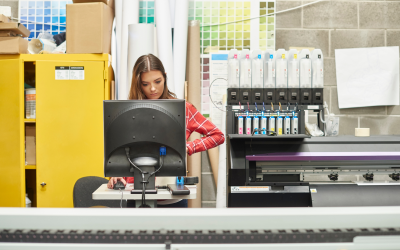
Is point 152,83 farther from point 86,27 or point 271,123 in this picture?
point 86,27

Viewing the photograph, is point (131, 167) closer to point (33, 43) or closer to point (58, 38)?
point (33, 43)

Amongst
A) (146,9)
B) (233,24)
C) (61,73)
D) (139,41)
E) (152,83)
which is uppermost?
(146,9)

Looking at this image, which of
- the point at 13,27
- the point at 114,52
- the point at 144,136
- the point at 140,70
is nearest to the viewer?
the point at 144,136

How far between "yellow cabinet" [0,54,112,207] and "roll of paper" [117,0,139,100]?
0.16 m

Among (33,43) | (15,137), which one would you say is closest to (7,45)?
(33,43)

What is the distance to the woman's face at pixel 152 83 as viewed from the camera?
6.15 ft

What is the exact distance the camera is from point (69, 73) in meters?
2.77

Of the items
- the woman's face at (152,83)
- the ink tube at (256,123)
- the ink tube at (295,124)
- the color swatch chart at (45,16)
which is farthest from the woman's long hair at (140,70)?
the color swatch chart at (45,16)

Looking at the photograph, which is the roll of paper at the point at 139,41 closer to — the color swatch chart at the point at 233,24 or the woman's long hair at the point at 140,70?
the color swatch chart at the point at 233,24

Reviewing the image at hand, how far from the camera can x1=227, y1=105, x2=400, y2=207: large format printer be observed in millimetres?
2246

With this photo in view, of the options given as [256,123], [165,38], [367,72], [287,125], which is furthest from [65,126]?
[367,72]

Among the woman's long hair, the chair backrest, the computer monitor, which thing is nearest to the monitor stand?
the computer monitor

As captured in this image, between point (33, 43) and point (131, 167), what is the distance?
2.22m

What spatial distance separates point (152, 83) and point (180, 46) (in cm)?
131
